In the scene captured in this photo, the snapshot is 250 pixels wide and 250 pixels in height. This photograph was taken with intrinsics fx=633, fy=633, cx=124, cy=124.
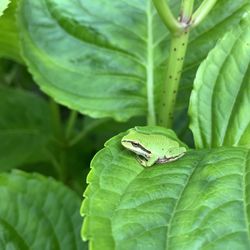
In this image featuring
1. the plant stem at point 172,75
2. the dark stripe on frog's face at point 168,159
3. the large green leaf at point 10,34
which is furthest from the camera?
the large green leaf at point 10,34

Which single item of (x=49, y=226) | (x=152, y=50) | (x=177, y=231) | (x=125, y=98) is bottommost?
(x=49, y=226)

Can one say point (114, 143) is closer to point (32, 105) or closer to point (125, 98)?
point (125, 98)

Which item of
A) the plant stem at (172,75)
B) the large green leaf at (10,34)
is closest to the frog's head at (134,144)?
the plant stem at (172,75)

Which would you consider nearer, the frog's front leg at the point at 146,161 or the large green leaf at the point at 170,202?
the large green leaf at the point at 170,202

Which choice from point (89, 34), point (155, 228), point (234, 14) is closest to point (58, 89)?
point (89, 34)

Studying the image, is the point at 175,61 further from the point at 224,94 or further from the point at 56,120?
the point at 56,120

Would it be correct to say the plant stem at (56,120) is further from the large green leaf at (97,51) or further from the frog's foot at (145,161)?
the frog's foot at (145,161)

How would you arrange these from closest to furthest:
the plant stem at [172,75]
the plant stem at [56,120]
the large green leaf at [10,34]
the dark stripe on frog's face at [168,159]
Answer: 1. the dark stripe on frog's face at [168,159]
2. the plant stem at [172,75]
3. the large green leaf at [10,34]
4. the plant stem at [56,120]

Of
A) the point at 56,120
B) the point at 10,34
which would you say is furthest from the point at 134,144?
the point at 56,120
